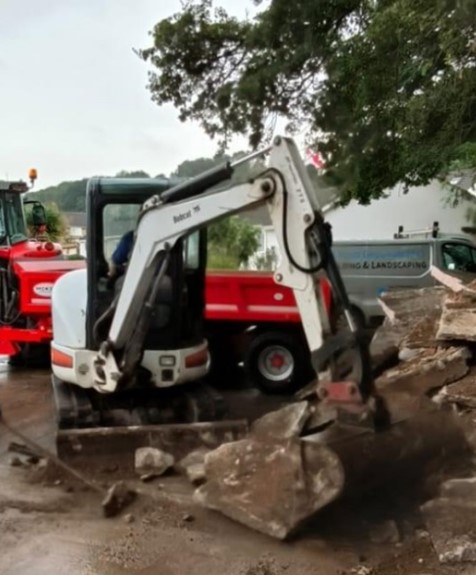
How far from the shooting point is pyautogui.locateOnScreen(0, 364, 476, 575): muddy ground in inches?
195

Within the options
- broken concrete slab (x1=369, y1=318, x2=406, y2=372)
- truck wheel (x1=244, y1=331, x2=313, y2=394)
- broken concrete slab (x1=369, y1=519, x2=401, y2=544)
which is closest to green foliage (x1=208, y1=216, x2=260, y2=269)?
truck wheel (x1=244, y1=331, x2=313, y2=394)

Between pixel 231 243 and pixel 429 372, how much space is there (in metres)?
4.69

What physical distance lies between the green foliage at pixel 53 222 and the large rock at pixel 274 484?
7550 mm

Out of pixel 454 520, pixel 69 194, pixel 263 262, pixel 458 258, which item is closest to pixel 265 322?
pixel 263 262

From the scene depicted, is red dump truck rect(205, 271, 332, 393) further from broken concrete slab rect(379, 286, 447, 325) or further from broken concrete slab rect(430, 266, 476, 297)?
broken concrete slab rect(430, 266, 476, 297)

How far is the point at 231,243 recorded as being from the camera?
35.5 ft

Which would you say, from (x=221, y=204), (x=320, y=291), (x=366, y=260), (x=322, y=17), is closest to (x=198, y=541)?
(x=320, y=291)

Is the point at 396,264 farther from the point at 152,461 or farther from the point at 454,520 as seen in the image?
the point at 454,520

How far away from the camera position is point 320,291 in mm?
5465

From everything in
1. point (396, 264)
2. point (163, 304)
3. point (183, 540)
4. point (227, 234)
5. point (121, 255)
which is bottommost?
point (183, 540)

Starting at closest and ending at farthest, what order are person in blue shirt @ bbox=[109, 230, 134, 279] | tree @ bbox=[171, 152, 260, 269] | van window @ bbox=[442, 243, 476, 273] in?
tree @ bbox=[171, 152, 260, 269], person in blue shirt @ bbox=[109, 230, 134, 279], van window @ bbox=[442, 243, 476, 273]

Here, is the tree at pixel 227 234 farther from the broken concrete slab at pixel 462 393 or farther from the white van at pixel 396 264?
the white van at pixel 396 264

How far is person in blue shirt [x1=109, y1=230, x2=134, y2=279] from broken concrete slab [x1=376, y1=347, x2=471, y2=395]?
2609mm

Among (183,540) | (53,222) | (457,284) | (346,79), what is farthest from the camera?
(53,222)
